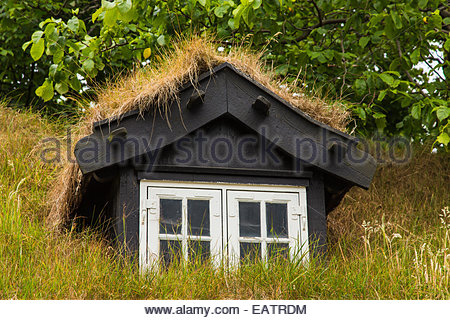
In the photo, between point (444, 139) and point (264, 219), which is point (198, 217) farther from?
point (444, 139)

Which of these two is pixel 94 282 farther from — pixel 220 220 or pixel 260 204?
pixel 260 204

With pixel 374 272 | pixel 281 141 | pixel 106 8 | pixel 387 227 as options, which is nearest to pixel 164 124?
pixel 281 141

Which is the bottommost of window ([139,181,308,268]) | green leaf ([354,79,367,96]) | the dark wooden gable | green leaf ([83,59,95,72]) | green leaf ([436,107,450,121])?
window ([139,181,308,268])

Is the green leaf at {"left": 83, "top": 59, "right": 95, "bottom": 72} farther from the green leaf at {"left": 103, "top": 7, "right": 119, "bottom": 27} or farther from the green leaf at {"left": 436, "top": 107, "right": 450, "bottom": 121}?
the green leaf at {"left": 436, "top": 107, "right": 450, "bottom": 121}

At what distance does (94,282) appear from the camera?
18.6 ft

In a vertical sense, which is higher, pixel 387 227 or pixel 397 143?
pixel 397 143

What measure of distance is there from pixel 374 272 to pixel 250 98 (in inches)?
81.6

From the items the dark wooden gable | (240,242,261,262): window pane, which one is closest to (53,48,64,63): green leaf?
the dark wooden gable

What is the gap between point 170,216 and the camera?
20.5 ft

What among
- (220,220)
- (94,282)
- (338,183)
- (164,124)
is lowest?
(94,282)

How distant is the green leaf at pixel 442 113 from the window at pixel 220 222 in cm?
248

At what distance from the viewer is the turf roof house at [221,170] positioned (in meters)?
6.21

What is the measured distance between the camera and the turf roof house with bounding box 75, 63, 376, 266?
6.21 m

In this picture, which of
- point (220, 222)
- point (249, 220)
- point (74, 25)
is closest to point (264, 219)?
point (249, 220)
